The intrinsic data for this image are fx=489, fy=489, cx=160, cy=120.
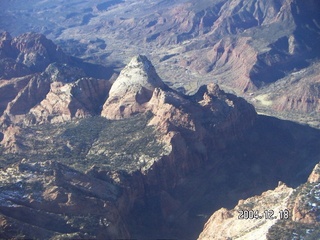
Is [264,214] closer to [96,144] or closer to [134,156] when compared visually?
[134,156]

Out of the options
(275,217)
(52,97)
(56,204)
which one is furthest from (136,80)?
(275,217)

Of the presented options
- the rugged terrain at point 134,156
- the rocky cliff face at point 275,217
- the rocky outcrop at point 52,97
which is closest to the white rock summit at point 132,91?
the rugged terrain at point 134,156

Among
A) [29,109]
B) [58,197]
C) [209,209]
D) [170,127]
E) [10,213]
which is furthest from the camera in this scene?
[29,109]

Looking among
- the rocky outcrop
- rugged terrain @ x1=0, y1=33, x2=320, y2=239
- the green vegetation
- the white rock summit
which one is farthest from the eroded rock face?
the rocky outcrop

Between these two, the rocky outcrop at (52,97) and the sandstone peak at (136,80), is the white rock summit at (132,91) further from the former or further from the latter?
A: the rocky outcrop at (52,97)

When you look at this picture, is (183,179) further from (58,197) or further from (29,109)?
(29,109)

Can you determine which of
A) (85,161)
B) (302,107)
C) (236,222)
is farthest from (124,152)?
(302,107)
